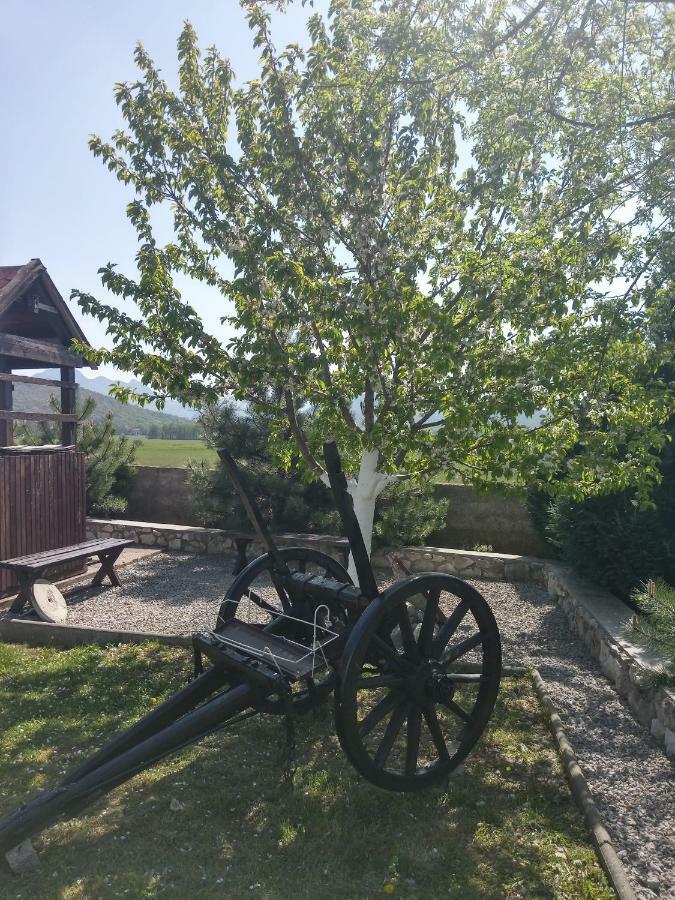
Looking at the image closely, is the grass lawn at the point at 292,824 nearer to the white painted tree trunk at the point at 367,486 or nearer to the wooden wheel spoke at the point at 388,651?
the wooden wheel spoke at the point at 388,651

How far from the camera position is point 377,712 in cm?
343

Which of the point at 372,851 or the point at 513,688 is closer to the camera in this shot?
the point at 372,851

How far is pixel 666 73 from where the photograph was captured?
19.6 ft

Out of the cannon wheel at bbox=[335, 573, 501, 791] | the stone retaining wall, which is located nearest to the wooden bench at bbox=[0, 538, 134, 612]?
the stone retaining wall

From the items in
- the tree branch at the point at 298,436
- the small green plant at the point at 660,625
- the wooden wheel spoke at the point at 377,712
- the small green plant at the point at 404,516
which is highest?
the tree branch at the point at 298,436

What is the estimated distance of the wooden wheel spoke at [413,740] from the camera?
3502 millimetres

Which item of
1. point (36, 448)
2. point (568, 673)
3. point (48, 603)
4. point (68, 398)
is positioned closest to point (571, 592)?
point (568, 673)

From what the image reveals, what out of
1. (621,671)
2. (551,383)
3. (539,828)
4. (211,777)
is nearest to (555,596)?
(621,671)

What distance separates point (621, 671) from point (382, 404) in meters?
2.84

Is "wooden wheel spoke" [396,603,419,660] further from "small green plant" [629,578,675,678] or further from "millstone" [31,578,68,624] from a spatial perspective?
"millstone" [31,578,68,624]

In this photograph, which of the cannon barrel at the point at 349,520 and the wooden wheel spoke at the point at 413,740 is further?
the wooden wheel spoke at the point at 413,740

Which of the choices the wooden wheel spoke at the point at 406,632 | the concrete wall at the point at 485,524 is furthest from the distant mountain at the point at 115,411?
the concrete wall at the point at 485,524

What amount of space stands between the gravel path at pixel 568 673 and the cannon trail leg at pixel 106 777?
2.10m

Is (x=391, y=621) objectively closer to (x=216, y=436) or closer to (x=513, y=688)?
(x=513, y=688)
